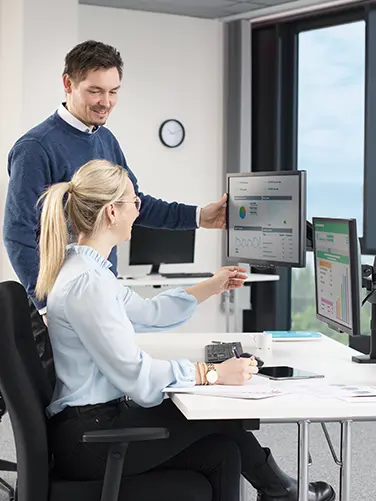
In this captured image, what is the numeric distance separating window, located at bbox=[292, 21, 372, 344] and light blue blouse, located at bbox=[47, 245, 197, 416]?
4.08 metres

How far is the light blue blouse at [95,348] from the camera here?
2.40 m

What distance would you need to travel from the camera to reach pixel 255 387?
2.59 m

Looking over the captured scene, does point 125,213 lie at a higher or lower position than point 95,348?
higher

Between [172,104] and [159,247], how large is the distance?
1.17 meters

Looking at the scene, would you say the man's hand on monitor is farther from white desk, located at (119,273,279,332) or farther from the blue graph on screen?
white desk, located at (119,273,279,332)

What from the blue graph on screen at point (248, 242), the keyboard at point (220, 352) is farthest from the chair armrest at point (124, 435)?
the blue graph on screen at point (248, 242)

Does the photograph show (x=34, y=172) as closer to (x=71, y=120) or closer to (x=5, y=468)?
(x=71, y=120)

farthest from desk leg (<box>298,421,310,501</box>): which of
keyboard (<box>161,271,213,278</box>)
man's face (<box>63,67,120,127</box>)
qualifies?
keyboard (<box>161,271,213,278</box>)

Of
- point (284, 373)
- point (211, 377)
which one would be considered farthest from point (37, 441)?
point (284, 373)

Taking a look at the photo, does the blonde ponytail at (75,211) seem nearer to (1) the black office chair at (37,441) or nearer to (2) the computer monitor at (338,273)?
(1) the black office chair at (37,441)

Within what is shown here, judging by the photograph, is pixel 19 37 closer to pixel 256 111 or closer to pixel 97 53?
pixel 256 111

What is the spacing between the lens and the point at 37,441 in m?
2.38

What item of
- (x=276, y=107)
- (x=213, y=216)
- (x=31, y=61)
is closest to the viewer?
(x=213, y=216)

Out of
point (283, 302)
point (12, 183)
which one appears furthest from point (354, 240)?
point (283, 302)
